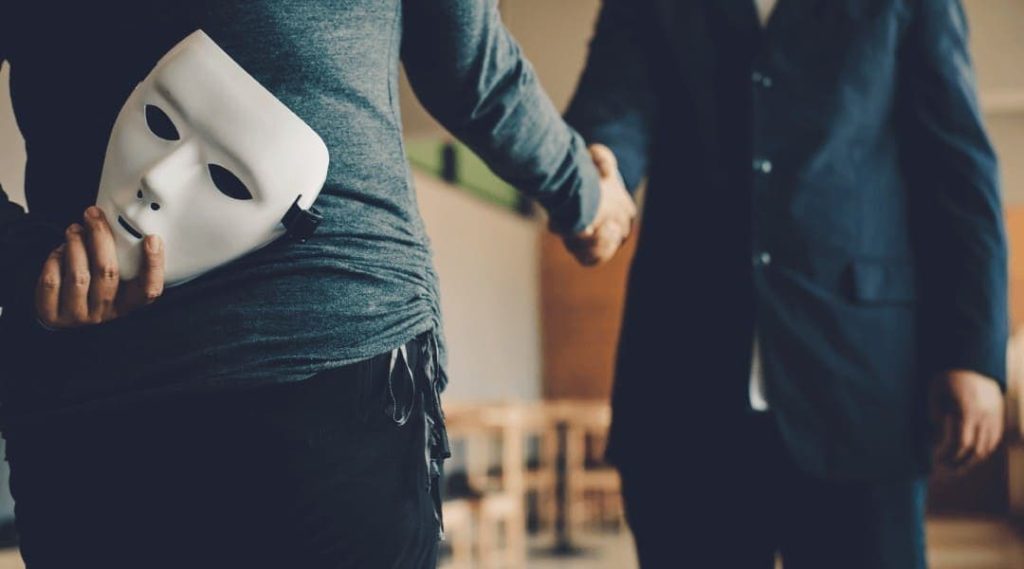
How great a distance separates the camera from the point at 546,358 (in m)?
10.2

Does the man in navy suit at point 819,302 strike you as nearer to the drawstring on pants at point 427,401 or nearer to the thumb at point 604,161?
the thumb at point 604,161

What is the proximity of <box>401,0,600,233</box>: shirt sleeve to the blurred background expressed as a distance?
145 inches

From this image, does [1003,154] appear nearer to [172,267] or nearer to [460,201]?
[460,201]

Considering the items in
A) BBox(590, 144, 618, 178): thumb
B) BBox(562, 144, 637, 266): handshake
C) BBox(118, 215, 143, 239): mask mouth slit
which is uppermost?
BBox(118, 215, 143, 239): mask mouth slit

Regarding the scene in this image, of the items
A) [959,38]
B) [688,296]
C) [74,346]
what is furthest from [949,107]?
[74,346]

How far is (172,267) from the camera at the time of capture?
745 millimetres

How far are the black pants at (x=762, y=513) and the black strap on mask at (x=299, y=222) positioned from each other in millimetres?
794

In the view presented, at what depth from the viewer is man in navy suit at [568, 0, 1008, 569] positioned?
1368mm

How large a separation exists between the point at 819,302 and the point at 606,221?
30 centimetres

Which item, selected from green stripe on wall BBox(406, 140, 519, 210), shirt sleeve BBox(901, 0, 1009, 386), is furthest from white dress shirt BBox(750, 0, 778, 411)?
green stripe on wall BBox(406, 140, 519, 210)

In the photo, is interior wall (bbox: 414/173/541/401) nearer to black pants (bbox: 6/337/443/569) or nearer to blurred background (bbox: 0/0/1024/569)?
blurred background (bbox: 0/0/1024/569)

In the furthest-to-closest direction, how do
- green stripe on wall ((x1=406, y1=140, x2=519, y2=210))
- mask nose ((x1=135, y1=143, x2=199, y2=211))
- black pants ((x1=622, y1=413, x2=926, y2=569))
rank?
green stripe on wall ((x1=406, y1=140, x2=519, y2=210)), black pants ((x1=622, y1=413, x2=926, y2=569)), mask nose ((x1=135, y1=143, x2=199, y2=211))

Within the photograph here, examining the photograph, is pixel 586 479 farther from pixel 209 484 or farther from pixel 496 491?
pixel 209 484

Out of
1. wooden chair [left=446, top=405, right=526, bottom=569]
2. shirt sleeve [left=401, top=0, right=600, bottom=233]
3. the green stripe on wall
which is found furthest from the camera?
the green stripe on wall
